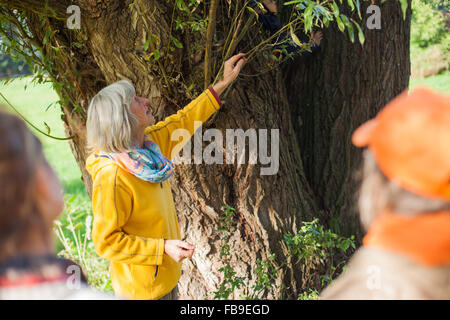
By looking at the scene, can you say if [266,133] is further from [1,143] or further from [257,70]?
[1,143]

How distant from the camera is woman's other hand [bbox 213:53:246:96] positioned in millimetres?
2664

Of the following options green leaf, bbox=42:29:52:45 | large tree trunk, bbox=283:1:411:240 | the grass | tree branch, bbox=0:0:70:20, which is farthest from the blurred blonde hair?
the grass

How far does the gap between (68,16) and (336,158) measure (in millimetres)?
2149

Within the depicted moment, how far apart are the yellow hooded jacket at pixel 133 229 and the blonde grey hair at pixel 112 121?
9 centimetres

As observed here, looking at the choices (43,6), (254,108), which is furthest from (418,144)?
(43,6)

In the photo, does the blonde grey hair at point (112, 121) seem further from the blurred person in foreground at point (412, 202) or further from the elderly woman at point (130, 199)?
the blurred person in foreground at point (412, 202)

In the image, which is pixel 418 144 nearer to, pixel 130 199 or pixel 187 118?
pixel 130 199

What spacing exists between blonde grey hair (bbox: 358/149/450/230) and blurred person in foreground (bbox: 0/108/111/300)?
761mm

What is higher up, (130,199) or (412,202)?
(412,202)

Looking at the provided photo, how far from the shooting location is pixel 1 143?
106 cm

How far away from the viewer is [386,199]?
1.12 m

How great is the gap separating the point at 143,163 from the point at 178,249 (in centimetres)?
43

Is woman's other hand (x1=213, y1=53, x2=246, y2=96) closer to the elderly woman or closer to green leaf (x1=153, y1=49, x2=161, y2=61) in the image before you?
green leaf (x1=153, y1=49, x2=161, y2=61)

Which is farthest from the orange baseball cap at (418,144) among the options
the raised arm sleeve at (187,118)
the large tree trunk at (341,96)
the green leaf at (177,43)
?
the large tree trunk at (341,96)
